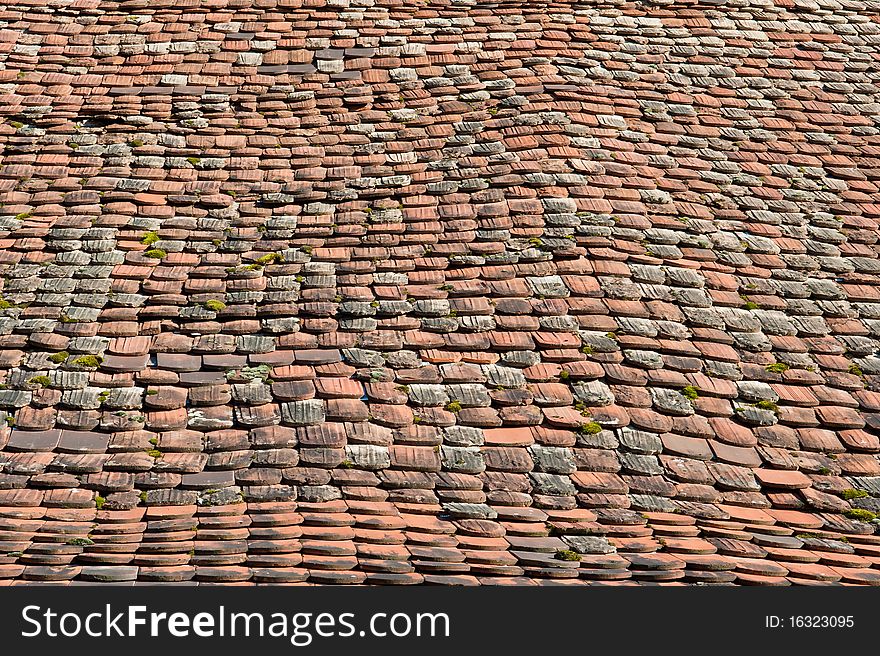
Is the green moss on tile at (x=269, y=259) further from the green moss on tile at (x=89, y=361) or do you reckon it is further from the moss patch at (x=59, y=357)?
the moss patch at (x=59, y=357)

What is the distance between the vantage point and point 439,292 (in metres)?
6.11

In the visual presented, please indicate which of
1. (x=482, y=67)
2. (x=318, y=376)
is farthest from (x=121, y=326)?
(x=482, y=67)

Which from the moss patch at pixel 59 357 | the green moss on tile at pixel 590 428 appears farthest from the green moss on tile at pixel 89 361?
the green moss on tile at pixel 590 428

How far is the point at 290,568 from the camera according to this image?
14.4 ft

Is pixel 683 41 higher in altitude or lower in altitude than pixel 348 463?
higher

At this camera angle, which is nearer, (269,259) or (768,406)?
(768,406)

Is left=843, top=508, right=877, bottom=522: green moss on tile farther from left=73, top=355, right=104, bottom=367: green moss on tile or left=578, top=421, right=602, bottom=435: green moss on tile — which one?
left=73, top=355, right=104, bottom=367: green moss on tile

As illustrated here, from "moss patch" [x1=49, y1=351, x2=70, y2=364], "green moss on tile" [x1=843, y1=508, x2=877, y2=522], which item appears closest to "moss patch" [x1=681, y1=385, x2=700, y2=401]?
"green moss on tile" [x1=843, y1=508, x2=877, y2=522]

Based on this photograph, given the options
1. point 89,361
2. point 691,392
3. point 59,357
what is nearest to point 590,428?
point 691,392

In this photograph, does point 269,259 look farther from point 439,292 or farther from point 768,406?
point 768,406

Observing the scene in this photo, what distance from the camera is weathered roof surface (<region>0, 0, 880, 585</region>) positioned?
4805mm

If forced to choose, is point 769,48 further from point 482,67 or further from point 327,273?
point 327,273

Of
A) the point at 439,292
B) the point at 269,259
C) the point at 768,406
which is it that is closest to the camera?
the point at 768,406

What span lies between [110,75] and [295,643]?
A: 5.43 meters
